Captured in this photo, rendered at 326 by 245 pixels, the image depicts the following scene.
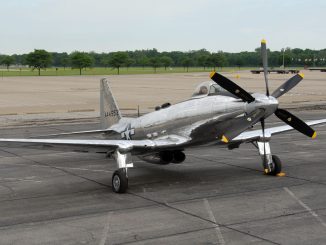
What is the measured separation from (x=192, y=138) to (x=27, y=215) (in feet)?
18.4

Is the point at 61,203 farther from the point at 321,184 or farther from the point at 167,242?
the point at 321,184

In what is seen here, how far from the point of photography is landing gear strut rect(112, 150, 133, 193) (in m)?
14.7

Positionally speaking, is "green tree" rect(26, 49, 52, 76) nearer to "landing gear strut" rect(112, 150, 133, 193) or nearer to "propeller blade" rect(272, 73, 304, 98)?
"landing gear strut" rect(112, 150, 133, 193)

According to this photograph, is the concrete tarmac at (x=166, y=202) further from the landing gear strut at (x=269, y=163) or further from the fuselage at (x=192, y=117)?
the fuselage at (x=192, y=117)

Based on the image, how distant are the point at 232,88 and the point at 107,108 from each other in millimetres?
7272

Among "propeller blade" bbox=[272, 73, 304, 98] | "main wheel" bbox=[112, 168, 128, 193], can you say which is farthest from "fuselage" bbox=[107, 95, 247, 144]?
"main wheel" bbox=[112, 168, 128, 193]

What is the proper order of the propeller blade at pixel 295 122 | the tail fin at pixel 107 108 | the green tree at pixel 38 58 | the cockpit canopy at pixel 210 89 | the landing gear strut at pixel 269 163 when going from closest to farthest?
the propeller blade at pixel 295 122
the cockpit canopy at pixel 210 89
the landing gear strut at pixel 269 163
the tail fin at pixel 107 108
the green tree at pixel 38 58

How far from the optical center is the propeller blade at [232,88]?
14352mm

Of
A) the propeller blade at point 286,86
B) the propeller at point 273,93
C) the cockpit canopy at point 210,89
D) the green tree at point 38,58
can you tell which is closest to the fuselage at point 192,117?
the cockpit canopy at point 210,89

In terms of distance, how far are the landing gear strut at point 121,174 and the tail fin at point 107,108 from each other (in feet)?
16.0

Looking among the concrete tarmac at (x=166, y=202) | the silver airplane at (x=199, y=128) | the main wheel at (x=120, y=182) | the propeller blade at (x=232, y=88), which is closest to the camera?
the concrete tarmac at (x=166, y=202)

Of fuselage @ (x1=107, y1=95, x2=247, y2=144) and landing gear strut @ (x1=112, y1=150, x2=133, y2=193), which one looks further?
fuselage @ (x1=107, y1=95, x2=247, y2=144)

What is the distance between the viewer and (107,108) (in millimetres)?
20297

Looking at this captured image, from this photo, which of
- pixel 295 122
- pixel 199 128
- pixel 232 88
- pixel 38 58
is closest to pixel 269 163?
pixel 295 122
